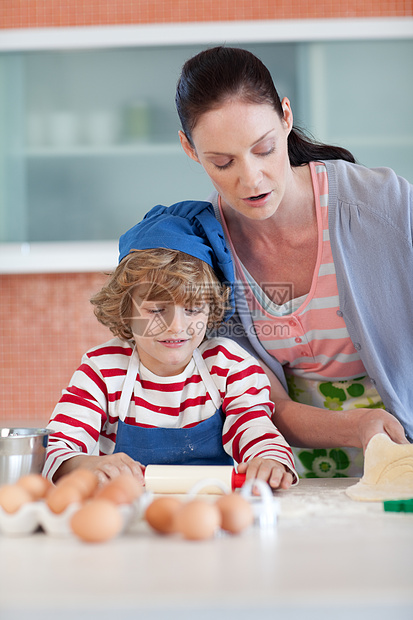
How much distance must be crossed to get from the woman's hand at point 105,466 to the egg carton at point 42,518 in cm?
20

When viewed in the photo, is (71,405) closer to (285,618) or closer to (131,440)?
(131,440)

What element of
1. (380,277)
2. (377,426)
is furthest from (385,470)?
(380,277)

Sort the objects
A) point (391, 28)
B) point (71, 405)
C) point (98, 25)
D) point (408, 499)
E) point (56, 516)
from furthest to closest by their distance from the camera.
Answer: point (98, 25) → point (391, 28) → point (71, 405) → point (408, 499) → point (56, 516)

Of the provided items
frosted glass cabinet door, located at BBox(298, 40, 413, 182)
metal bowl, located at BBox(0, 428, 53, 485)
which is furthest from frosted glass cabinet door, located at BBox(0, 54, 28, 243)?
metal bowl, located at BBox(0, 428, 53, 485)

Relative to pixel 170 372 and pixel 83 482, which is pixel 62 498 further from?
pixel 170 372

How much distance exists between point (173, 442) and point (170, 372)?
0.49 feet

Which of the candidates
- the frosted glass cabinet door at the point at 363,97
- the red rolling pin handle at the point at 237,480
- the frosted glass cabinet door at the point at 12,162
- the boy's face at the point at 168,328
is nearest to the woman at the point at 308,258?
the boy's face at the point at 168,328

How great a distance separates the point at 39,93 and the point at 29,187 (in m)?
0.33

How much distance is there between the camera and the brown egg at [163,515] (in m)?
0.61

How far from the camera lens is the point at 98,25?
2264 millimetres

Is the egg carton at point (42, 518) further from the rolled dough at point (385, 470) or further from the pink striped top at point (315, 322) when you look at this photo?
the pink striped top at point (315, 322)

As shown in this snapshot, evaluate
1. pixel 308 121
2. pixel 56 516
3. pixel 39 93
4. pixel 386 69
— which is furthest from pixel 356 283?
pixel 39 93

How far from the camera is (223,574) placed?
19.5 inches

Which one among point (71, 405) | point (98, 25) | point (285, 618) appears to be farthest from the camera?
point (98, 25)
